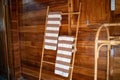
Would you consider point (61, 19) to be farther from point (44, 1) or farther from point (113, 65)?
point (113, 65)

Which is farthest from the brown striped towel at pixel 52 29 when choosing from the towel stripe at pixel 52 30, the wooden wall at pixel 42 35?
the wooden wall at pixel 42 35

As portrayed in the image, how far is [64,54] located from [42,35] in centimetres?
67

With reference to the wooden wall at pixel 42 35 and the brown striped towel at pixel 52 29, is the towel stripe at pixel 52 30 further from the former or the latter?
the wooden wall at pixel 42 35

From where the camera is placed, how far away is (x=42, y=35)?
256cm

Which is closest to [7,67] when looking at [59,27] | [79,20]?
[59,27]

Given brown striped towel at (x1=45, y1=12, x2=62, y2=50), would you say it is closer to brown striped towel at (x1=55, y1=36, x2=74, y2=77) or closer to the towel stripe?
the towel stripe

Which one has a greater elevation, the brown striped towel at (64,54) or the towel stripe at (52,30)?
the towel stripe at (52,30)

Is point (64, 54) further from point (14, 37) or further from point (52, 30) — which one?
point (14, 37)

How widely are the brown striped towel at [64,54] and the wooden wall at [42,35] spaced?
0.17m

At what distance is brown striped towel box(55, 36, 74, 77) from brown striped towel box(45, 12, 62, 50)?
0.12 metres

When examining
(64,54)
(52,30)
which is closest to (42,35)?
(52,30)

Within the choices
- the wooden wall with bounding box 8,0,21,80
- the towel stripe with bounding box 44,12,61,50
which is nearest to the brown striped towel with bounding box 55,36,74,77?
the towel stripe with bounding box 44,12,61,50

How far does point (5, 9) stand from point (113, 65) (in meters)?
2.21

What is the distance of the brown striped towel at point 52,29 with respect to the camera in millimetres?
2203
